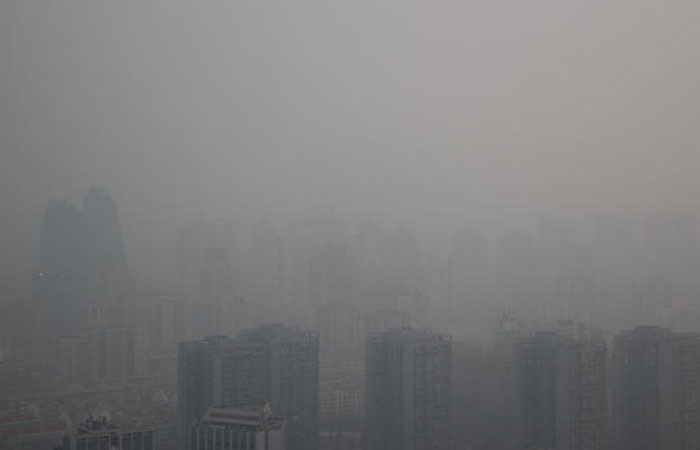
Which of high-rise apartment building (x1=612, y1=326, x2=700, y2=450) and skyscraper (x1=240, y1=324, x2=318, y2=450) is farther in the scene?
high-rise apartment building (x1=612, y1=326, x2=700, y2=450)

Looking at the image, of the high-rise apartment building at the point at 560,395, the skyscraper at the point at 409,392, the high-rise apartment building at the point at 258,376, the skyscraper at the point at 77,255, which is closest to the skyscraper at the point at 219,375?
the high-rise apartment building at the point at 258,376

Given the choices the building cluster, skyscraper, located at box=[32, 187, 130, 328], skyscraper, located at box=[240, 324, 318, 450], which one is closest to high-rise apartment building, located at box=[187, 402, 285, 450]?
the building cluster

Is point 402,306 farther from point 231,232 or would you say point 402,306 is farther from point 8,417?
point 8,417

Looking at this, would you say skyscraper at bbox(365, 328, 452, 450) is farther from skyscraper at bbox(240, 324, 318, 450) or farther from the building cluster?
skyscraper at bbox(240, 324, 318, 450)

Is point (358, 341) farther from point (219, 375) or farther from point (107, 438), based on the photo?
point (107, 438)

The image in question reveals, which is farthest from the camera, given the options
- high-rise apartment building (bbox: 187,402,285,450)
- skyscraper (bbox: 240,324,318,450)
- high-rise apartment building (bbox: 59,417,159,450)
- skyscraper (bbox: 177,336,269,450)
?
skyscraper (bbox: 240,324,318,450)

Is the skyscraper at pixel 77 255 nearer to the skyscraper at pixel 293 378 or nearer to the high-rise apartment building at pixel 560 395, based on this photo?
the skyscraper at pixel 293 378

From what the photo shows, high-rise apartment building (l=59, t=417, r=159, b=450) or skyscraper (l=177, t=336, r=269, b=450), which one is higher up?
skyscraper (l=177, t=336, r=269, b=450)
